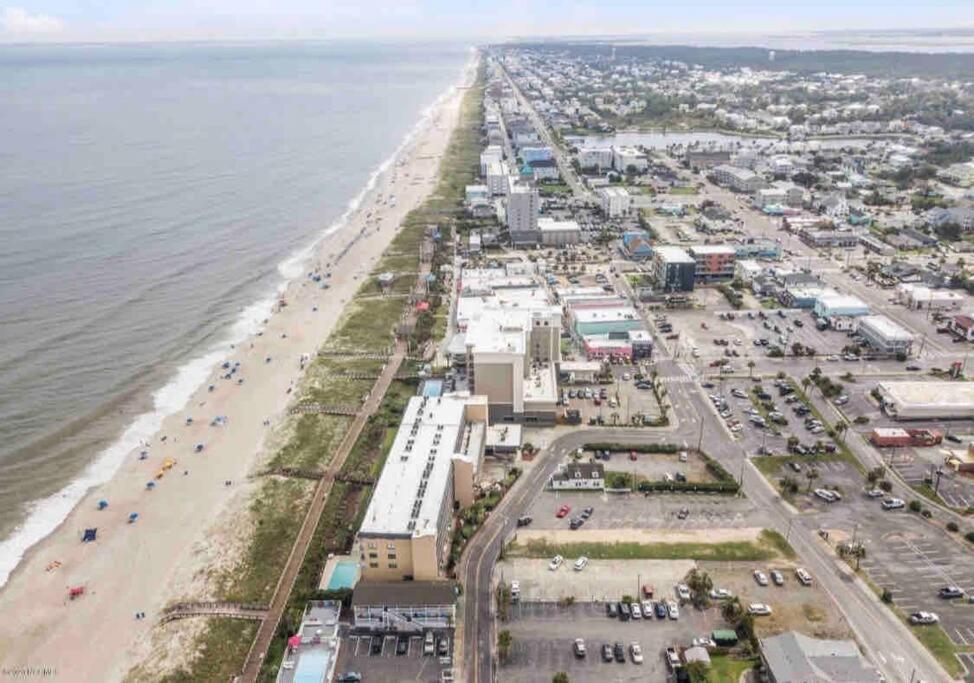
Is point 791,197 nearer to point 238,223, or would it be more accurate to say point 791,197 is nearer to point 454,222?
point 454,222

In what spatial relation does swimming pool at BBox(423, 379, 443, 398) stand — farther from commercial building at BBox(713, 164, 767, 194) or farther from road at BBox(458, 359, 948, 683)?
commercial building at BBox(713, 164, 767, 194)

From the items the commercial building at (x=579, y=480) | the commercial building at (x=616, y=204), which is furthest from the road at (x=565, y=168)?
the commercial building at (x=579, y=480)

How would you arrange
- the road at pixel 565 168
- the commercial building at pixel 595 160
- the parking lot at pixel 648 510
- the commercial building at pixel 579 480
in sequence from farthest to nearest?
1. the commercial building at pixel 595 160
2. the road at pixel 565 168
3. the commercial building at pixel 579 480
4. the parking lot at pixel 648 510

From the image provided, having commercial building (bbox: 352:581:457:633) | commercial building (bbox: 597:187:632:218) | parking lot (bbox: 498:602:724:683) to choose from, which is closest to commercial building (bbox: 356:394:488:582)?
commercial building (bbox: 352:581:457:633)

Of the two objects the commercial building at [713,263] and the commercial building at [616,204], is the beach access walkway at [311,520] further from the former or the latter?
the commercial building at [616,204]

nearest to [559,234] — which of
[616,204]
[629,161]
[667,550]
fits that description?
[616,204]

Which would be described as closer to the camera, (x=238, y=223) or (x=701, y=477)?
(x=701, y=477)

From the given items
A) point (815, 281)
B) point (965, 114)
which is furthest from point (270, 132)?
point (965, 114)
